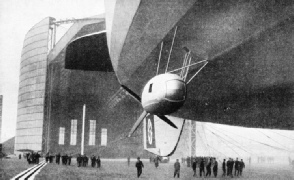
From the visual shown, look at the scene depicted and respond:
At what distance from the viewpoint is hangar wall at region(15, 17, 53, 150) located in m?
54.3

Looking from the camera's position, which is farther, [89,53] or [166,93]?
[89,53]

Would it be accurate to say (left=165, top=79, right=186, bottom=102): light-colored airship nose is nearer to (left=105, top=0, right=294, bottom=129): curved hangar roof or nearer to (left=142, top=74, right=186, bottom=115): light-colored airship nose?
(left=142, top=74, right=186, bottom=115): light-colored airship nose

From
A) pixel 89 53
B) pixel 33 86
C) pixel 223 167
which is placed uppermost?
pixel 33 86

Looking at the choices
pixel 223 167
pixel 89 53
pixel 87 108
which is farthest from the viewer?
pixel 87 108

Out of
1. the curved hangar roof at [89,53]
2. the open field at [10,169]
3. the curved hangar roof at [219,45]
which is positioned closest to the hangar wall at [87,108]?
the open field at [10,169]

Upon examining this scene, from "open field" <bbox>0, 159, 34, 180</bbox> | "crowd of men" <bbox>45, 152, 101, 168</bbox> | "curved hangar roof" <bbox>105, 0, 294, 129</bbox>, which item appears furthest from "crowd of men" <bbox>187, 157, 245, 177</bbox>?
"open field" <bbox>0, 159, 34, 180</bbox>

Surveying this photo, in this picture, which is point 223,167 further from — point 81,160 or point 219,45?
point 219,45

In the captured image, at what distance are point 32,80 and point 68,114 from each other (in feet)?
26.9

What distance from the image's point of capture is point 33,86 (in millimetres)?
56156

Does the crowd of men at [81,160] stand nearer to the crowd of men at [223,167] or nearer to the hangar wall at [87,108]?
the crowd of men at [223,167]

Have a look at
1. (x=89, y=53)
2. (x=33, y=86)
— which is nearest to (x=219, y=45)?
(x=89, y=53)

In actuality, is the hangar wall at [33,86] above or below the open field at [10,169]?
above

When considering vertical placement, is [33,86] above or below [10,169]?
above

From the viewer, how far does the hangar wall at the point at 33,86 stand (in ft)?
178
